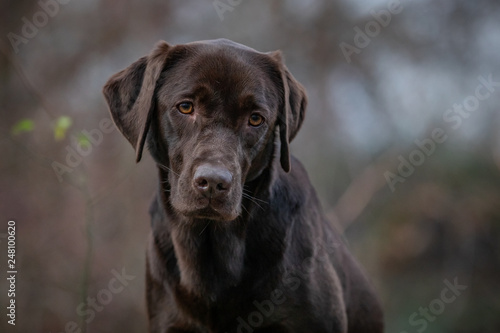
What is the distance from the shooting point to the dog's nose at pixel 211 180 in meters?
2.92

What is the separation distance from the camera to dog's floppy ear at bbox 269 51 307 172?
Answer: 3.39m

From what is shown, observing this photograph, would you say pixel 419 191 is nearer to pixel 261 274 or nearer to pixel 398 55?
pixel 398 55

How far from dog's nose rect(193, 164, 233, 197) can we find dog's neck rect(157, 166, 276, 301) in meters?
0.44

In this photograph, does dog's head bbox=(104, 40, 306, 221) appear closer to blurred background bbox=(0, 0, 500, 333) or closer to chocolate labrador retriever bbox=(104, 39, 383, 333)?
chocolate labrador retriever bbox=(104, 39, 383, 333)

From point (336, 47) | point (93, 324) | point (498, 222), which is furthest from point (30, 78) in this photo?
point (498, 222)

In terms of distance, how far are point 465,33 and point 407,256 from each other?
304cm

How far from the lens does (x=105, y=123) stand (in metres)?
7.23

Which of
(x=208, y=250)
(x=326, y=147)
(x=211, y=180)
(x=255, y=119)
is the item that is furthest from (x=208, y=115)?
(x=326, y=147)

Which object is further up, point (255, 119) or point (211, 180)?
point (255, 119)

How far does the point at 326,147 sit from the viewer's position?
8617mm

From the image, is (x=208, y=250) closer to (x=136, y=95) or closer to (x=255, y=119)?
(x=255, y=119)

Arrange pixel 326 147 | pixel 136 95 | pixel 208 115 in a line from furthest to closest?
pixel 326 147
pixel 136 95
pixel 208 115

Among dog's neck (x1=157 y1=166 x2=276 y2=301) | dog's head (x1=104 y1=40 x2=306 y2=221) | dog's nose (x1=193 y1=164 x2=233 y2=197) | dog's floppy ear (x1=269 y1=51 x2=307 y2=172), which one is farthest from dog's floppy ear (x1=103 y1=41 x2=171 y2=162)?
dog's floppy ear (x1=269 y1=51 x2=307 y2=172)

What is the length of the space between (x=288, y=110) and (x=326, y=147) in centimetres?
525
